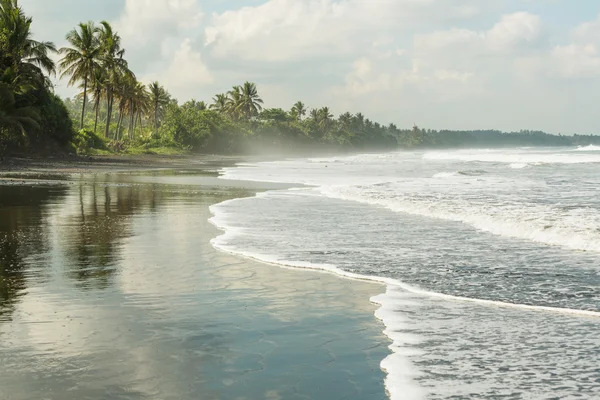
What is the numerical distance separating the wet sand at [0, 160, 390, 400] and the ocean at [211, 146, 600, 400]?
1.37 feet

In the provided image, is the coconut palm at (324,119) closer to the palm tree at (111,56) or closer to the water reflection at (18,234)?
the palm tree at (111,56)

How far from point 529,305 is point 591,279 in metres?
1.75

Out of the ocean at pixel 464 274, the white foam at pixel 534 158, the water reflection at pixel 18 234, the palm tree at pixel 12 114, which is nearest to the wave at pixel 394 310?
the ocean at pixel 464 274

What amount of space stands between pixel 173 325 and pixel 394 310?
6.82 ft

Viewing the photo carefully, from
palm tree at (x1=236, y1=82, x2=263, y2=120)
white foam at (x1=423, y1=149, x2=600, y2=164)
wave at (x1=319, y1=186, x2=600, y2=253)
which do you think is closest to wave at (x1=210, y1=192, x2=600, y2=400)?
wave at (x1=319, y1=186, x2=600, y2=253)

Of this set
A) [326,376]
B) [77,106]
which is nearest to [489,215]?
[326,376]

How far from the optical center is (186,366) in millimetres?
4531

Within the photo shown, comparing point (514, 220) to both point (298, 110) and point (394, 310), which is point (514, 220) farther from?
point (298, 110)

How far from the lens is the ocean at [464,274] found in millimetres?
4445

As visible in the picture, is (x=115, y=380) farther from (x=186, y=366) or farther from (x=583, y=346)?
→ (x=583, y=346)

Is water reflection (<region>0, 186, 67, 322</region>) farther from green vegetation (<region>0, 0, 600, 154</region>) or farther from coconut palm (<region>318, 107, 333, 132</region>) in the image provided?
coconut palm (<region>318, 107, 333, 132</region>)

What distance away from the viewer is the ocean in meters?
4.45

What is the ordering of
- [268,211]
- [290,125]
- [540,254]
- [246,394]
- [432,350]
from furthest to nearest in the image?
[290,125] < [268,211] < [540,254] < [432,350] < [246,394]

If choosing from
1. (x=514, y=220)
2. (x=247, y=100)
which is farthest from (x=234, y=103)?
(x=514, y=220)
